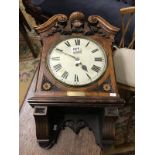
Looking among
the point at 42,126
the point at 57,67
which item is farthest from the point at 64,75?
the point at 42,126

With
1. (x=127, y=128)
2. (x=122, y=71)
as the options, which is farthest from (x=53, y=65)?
(x=127, y=128)

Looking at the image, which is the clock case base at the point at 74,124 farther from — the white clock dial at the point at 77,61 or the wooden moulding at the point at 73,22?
the wooden moulding at the point at 73,22

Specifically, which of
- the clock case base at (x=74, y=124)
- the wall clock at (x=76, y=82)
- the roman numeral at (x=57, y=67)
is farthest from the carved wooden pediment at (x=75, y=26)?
the clock case base at (x=74, y=124)

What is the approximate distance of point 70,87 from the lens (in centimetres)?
110

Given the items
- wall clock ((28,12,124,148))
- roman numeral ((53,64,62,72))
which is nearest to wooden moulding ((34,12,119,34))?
wall clock ((28,12,124,148))

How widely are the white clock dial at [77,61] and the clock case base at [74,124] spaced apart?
0.13 meters

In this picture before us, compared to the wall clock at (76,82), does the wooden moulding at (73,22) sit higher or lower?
higher

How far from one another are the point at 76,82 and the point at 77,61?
10 cm

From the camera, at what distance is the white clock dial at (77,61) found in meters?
1.12

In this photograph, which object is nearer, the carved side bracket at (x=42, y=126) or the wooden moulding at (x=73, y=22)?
the carved side bracket at (x=42, y=126)

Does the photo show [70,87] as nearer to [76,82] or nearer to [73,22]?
[76,82]

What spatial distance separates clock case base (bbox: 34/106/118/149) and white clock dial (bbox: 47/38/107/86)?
0.44 ft
